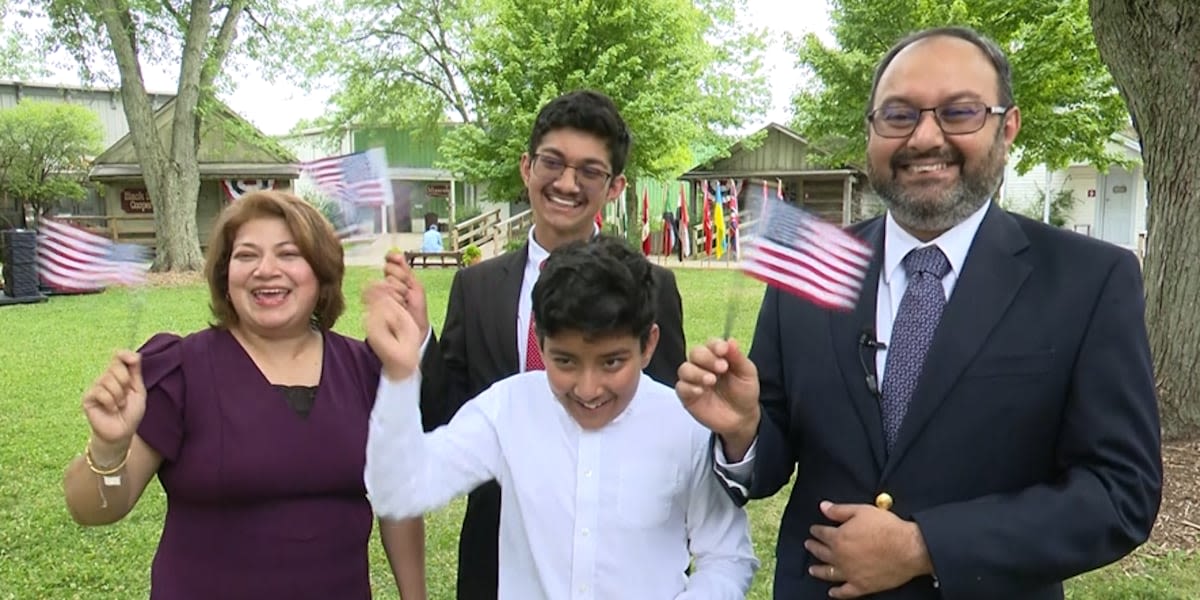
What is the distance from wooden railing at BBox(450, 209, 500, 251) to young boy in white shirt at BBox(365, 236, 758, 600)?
72.7 ft

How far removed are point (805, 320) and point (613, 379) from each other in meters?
0.46

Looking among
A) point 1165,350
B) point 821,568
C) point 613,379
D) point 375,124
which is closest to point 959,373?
point 821,568

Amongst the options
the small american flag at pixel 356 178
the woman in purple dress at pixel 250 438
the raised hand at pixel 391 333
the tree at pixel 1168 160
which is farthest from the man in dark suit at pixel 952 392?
the tree at pixel 1168 160

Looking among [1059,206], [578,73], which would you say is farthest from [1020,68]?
[1059,206]

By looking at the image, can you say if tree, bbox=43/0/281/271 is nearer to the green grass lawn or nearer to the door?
the green grass lawn

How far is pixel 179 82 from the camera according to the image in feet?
63.2

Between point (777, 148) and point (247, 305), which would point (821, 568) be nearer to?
point (247, 305)

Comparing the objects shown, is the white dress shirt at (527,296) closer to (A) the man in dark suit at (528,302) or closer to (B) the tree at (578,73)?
(A) the man in dark suit at (528,302)

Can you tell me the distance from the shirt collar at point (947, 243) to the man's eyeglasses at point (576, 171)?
2.81 ft

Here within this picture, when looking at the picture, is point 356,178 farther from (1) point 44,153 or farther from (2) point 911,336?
(1) point 44,153

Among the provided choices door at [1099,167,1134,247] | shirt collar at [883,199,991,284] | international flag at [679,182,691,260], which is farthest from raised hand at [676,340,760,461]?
door at [1099,167,1134,247]

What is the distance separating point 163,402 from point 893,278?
173 cm

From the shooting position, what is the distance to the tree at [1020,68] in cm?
1447

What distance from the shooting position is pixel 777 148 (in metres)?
26.5
